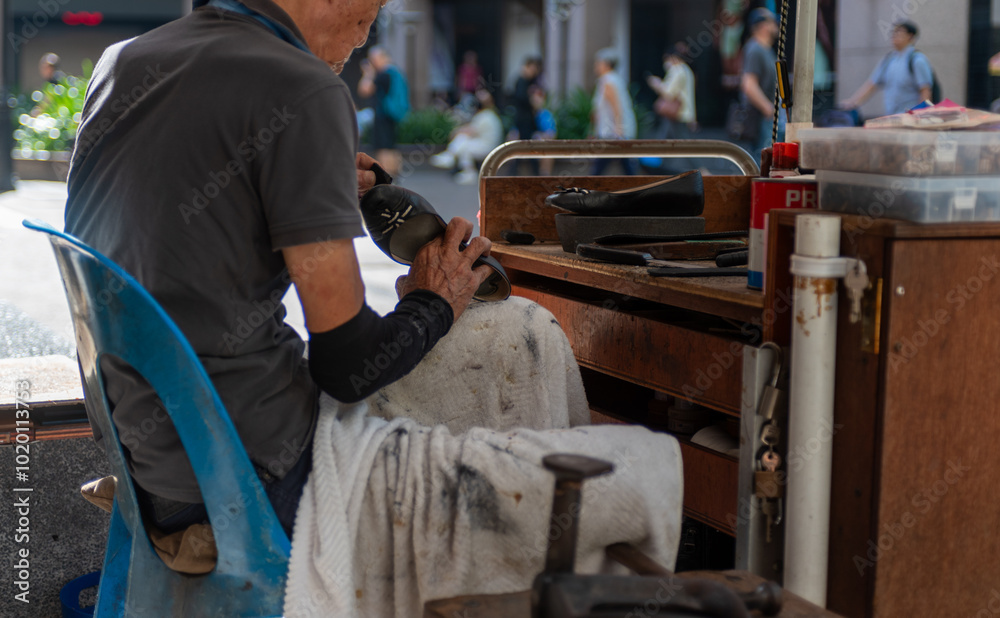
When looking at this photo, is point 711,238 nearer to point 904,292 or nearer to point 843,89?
point 904,292

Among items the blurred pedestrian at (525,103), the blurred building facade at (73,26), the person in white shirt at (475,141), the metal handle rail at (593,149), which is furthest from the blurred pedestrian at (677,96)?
the blurred building facade at (73,26)

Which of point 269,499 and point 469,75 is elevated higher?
point 469,75

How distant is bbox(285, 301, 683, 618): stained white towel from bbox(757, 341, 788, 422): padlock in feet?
0.54

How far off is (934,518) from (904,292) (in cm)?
34

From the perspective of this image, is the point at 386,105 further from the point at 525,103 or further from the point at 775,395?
the point at 775,395

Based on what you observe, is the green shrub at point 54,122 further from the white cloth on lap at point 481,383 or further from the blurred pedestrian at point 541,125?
the white cloth on lap at point 481,383

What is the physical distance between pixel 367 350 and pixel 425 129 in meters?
16.2

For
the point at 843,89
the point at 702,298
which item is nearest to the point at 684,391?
the point at 702,298

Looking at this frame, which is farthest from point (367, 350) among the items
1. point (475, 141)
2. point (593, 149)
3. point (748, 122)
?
point (475, 141)

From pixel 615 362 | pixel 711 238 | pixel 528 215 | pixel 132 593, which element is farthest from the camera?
pixel 528 215

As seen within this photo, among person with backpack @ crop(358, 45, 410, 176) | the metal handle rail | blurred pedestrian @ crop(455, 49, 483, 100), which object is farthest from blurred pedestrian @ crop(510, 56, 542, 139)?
the metal handle rail

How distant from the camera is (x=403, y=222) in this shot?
1.81 metres

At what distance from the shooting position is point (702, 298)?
69.2 inches

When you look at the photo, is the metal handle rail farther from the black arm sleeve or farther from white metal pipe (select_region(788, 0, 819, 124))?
the black arm sleeve
